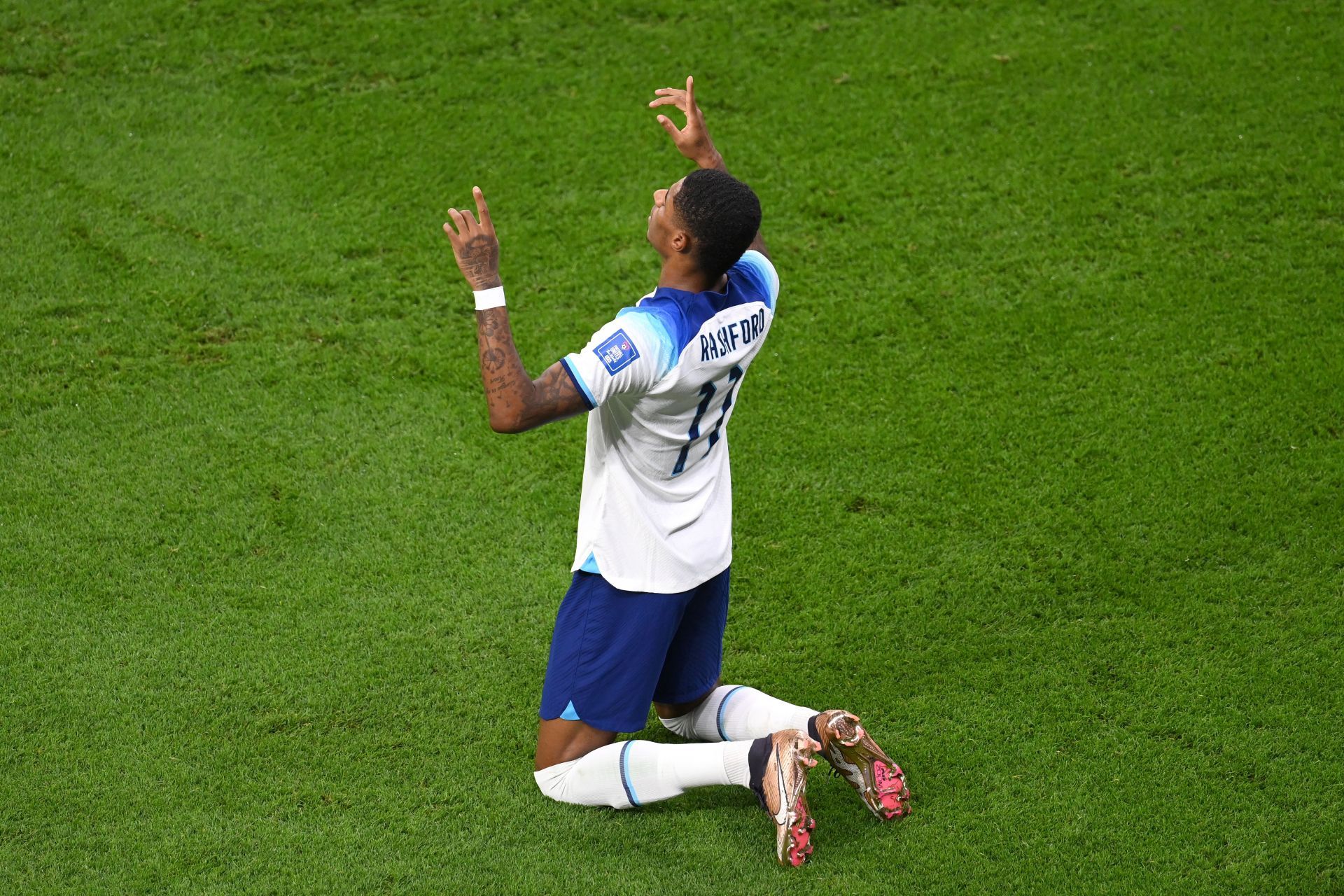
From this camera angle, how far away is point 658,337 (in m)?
2.90

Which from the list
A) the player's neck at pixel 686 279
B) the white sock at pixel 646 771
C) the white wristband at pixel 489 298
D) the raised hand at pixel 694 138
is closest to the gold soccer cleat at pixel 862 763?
the white sock at pixel 646 771

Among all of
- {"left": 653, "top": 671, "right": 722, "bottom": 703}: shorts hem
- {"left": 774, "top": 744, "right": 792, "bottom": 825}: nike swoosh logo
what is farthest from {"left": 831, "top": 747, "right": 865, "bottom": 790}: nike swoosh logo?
{"left": 653, "top": 671, "right": 722, "bottom": 703}: shorts hem

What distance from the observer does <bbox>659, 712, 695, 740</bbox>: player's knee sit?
12.1ft

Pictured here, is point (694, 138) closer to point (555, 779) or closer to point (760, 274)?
point (760, 274)

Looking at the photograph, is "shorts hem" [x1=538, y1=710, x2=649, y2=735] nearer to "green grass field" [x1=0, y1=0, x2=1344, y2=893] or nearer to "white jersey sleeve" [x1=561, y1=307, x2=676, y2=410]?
"green grass field" [x1=0, y1=0, x2=1344, y2=893]

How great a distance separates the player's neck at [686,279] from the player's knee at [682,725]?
4.28 feet

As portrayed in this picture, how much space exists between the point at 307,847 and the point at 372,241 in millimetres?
3000

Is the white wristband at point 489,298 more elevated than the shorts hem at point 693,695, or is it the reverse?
the white wristband at point 489,298

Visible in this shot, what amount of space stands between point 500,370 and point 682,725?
1408mm

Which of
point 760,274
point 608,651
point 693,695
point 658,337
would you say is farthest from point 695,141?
point 693,695

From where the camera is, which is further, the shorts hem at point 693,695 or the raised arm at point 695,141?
the shorts hem at point 693,695

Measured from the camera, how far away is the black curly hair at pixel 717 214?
2879 mm

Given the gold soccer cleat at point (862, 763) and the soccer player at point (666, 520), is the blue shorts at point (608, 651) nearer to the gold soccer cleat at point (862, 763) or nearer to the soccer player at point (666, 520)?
the soccer player at point (666, 520)

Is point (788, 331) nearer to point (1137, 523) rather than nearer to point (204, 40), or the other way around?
point (1137, 523)
